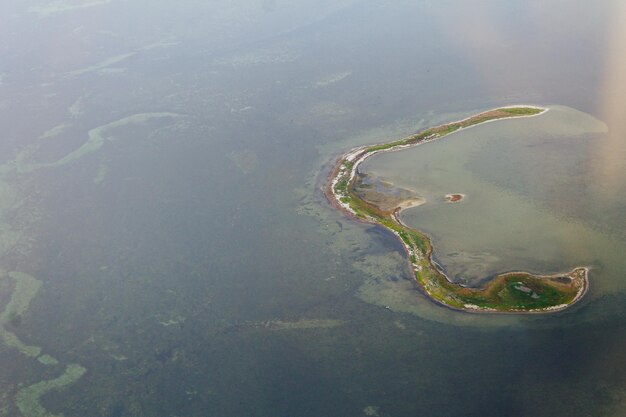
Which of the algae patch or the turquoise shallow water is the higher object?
the turquoise shallow water

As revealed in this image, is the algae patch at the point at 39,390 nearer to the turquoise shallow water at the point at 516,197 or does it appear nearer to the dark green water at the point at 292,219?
the dark green water at the point at 292,219

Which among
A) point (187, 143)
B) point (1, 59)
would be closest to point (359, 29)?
point (187, 143)

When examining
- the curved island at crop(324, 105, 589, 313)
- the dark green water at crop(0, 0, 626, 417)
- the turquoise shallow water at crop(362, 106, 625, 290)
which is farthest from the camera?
the turquoise shallow water at crop(362, 106, 625, 290)

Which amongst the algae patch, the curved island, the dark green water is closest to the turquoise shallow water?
the dark green water

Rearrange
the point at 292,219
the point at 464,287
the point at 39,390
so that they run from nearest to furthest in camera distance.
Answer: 1. the point at 39,390
2. the point at 464,287
3. the point at 292,219

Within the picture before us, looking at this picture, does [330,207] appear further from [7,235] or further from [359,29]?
[359,29]

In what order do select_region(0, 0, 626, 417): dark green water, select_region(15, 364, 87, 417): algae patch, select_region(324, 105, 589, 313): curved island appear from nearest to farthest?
select_region(0, 0, 626, 417): dark green water
select_region(15, 364, 87, 417): algae patch
select_region(324, 105, 589, 313): curved island

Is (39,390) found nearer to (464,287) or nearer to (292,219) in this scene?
(292,219)

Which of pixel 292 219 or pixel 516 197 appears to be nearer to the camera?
pixel 516 197

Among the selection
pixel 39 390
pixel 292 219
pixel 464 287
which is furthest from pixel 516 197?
pixel 39 390

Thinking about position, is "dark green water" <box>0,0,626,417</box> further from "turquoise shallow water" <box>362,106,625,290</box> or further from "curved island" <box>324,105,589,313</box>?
"curved island" <box>324,105,589,313</box>
